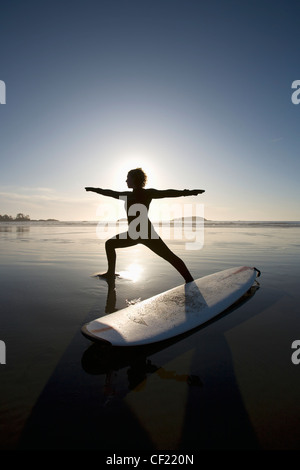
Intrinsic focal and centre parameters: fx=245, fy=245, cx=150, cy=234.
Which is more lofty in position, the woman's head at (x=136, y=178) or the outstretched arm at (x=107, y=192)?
the woman's head at (x=136, y=178)

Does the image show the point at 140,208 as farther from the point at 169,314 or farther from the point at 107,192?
the point at 169,314

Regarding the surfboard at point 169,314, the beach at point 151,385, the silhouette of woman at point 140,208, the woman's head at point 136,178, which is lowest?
the beach at point 151,385

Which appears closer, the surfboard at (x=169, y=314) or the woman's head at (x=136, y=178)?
the surfboard at (x=169, y=314)

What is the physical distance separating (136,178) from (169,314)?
3053 millimetres

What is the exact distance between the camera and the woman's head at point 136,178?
17.1ft

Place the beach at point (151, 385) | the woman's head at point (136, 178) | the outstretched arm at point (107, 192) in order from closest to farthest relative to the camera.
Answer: the beach at point (151, 385) < the woman's head at point (136, 178) < the outstretched arm at point (107, 192)

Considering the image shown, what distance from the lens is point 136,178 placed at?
5.21 meters

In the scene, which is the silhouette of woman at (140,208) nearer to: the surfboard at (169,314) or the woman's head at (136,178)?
the woman's head at (136,178)

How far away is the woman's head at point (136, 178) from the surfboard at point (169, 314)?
2.33 m

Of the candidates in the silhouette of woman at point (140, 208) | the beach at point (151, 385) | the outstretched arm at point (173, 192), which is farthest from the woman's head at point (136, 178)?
the beach at point (151, 385)

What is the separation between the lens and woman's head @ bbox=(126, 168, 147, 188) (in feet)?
17.1

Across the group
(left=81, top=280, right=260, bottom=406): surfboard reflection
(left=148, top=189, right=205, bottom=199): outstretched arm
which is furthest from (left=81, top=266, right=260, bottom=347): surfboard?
(left=148, top=189, right=205, bottom=199): outstretched arm

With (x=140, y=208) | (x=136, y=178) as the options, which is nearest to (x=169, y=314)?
(x=140, y=208)
